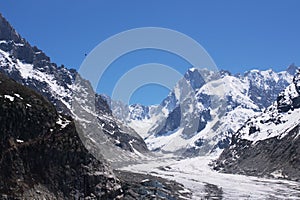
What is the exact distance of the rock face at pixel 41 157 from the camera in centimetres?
9644

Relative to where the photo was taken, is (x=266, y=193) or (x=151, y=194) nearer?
(x=151, y=194)

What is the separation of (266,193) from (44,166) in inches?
4719

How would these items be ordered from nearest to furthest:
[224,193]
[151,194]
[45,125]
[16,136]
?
[16,136] → [45,125] → [151,194] → [224,193]

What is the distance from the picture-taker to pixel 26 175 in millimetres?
97938

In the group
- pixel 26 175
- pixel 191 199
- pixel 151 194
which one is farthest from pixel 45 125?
pixel 191 199

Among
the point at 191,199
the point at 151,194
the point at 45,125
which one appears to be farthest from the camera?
the point at 191,199

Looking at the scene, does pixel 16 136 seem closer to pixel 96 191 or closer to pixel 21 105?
pixel 21 105

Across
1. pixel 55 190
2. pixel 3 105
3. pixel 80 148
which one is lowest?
pixel 55 190

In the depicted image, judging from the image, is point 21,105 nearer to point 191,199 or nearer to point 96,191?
point 96,191

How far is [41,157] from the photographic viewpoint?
10356cm

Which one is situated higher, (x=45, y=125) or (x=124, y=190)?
(x=45, y=125)

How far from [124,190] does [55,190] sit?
106 ft

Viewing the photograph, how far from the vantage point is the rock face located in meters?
96.4

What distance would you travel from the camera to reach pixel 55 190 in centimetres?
10181
